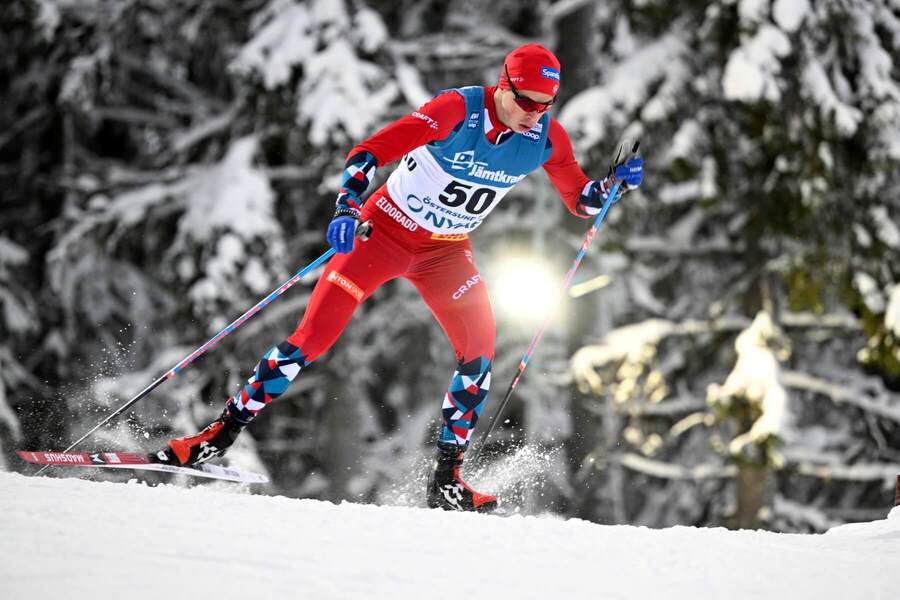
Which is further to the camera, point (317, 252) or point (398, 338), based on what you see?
point (398, 338)

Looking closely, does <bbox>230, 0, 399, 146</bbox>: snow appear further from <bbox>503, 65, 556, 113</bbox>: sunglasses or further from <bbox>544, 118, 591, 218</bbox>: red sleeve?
<bbox>503, 65, 556, 113</bbox>: sunglasses

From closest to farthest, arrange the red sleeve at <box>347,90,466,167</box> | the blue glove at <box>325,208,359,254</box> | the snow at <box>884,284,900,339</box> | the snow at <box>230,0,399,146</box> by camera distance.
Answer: the blue glove at <box>325,208,359,254</box> < the red sleeve at <box>347,90,466,167</box> < the snow at <box>884,284,900,339</box> < the snow at <box>230,0,399,146</box>

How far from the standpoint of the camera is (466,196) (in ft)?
17.5

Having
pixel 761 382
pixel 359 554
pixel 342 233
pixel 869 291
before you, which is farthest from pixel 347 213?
pixel 869 291

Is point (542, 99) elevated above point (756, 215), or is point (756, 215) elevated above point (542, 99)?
point (542, 99)

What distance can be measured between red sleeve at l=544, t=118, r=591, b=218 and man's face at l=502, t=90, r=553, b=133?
0.42 meters

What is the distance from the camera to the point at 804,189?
10094 millimetres

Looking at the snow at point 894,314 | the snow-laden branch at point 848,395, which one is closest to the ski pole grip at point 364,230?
the snow at point 894,314

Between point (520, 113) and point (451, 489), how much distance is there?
6.00 feet

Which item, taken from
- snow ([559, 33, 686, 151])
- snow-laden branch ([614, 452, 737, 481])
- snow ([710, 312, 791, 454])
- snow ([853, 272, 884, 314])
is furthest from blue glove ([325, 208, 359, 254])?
snow-laden branch ([614, 452, 737, 481])

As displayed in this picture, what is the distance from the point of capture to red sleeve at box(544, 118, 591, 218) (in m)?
5.65

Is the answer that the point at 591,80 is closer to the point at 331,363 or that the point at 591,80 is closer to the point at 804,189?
the point at 804,189

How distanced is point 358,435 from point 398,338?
6.35 ft

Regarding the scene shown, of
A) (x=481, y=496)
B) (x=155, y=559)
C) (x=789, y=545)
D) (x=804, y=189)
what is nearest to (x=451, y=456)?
(x=481, y=496)
